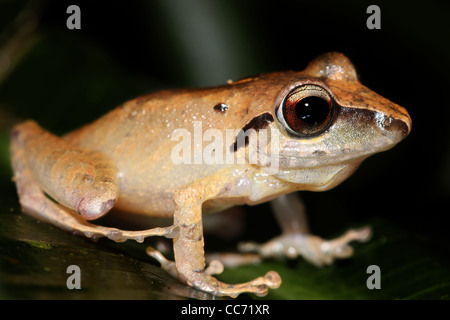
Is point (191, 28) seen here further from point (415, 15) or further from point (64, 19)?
point (415, 15)

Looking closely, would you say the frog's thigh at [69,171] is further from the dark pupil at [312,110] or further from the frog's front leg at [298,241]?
the frog's front leg at [298,241]

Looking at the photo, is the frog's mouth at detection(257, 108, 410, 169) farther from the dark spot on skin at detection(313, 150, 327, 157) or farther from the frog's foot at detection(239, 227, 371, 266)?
the frog's foot at detection(239, 227, 371, 266)

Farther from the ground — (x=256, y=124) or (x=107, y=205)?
(x=256, y=124)

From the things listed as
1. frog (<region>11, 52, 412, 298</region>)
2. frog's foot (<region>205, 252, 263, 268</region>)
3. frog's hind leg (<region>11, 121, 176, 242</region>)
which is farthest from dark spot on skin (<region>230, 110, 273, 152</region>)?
frog's foot (<region>205, 252, 263, 268</region>)

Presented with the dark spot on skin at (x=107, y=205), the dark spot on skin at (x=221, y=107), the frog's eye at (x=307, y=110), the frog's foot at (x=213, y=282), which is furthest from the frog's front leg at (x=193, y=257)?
the frog's eye at (x=307, y=110)

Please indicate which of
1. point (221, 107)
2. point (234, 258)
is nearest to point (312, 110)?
point (221, 107)

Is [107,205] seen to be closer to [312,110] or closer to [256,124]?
[256,124]
